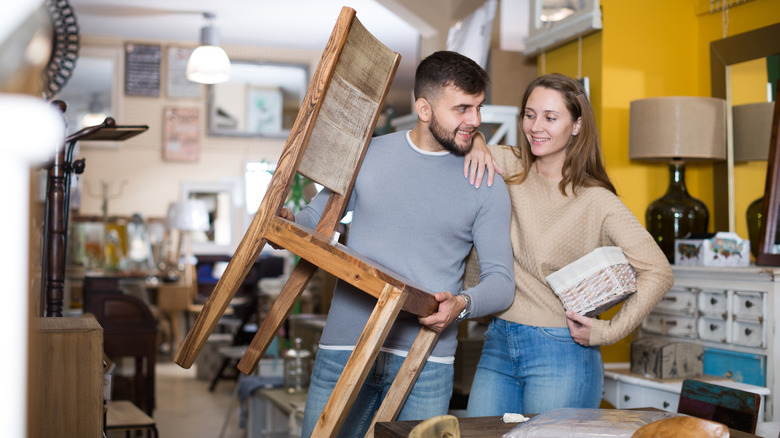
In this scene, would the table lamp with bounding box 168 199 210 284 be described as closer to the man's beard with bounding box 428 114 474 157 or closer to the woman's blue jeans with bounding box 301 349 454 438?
the woman's blue jeans with bounding box 301 349 454 438

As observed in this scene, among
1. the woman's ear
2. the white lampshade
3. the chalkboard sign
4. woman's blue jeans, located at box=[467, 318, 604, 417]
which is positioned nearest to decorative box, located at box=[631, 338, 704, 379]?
woman's blue jeans, located at box=[467, 318, 604, 417]

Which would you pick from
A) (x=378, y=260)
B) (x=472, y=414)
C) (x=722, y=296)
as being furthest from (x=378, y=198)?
(x=722, y=296)

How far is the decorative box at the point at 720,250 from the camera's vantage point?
2.97m

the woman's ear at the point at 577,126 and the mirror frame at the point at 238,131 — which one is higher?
the mirror frame at the point at 238,131

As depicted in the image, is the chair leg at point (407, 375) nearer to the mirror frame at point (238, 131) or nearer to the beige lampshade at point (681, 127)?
the beige lampshade at point (681, 127)

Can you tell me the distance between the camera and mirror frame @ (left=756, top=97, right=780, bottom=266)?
290 centimetres

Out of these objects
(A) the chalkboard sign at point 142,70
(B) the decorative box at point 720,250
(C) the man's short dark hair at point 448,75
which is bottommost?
(B) the decorative box at point 720,250

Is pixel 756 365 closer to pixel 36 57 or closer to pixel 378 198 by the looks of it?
pixel 378 198

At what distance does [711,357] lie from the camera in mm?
3039

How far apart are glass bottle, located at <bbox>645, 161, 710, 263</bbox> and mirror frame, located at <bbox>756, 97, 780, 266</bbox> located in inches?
13.3

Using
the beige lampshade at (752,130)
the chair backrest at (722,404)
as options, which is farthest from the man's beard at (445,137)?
the beige lampshade at (752,130)

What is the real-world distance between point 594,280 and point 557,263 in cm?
13

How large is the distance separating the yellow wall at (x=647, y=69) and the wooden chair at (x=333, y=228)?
1802 millimetres

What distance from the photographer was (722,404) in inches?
78.2
